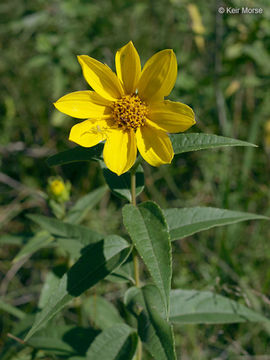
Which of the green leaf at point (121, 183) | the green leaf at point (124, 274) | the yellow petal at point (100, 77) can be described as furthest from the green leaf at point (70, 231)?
the yellow petal at point (100, 77)

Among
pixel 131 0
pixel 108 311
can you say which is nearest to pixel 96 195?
pixel 108 311

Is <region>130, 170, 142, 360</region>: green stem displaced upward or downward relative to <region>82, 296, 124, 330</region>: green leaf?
upward

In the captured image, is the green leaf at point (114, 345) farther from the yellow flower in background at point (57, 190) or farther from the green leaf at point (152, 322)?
the yellow flower in background at point (57, 190)

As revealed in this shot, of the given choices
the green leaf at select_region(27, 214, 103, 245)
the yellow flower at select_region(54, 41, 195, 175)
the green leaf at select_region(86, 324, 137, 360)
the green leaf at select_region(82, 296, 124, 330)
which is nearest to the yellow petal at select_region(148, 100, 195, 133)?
the yellow flower at select_region(54, 41, 195, 175)

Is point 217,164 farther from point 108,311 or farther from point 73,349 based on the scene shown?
point 73,349

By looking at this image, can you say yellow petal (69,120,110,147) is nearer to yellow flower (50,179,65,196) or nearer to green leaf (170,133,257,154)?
green leaf (170,133,257,154)

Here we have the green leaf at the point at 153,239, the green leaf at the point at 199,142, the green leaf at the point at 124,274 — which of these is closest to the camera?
the green leaf at the point at 153,239
